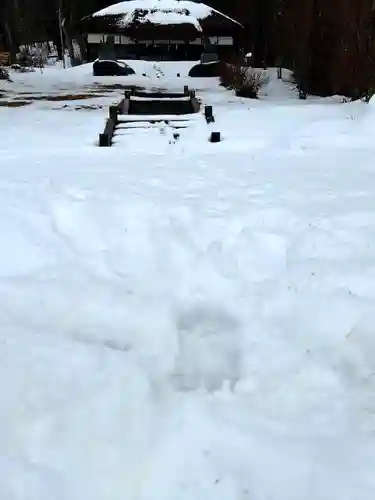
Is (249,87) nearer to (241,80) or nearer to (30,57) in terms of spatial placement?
(241,80)

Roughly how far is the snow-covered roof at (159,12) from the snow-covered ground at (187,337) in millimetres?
24017

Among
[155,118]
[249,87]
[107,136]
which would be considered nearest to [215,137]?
[107,136]

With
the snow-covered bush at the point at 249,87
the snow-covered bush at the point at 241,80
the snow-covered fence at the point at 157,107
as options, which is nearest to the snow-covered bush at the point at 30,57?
the snow-covered bush at the point at 241,80

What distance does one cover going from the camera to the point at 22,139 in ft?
33.2

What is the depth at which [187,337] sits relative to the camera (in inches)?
127

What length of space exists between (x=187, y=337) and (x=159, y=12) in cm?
2846

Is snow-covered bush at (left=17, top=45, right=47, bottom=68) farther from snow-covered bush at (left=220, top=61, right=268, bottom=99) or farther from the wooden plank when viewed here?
the wooden plank

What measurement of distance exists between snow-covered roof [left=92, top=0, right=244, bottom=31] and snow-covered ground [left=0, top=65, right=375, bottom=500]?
24017 mm

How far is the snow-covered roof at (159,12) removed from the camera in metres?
28.6

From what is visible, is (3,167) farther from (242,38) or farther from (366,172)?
Result: (242,38)

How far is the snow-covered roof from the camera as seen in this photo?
93.9ft

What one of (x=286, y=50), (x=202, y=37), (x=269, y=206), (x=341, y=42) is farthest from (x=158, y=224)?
(x=202, y=37)

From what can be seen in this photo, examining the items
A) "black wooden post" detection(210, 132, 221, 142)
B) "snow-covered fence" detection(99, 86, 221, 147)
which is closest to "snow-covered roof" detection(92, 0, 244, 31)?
"snow-covered fence" detection(99, 86, 221, 147)

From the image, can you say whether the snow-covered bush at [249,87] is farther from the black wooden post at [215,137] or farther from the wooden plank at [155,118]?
the black wooden post at [215,137]
